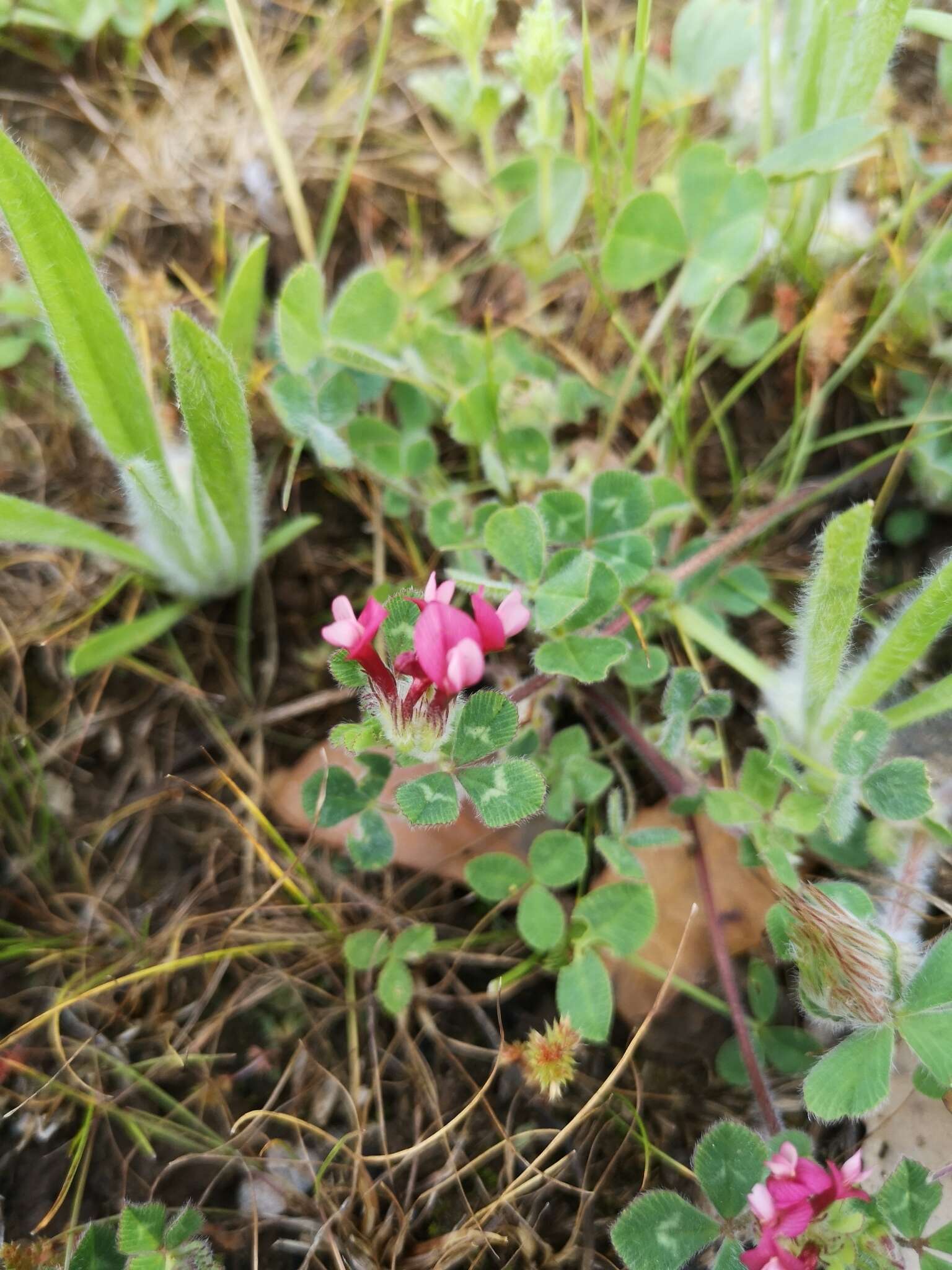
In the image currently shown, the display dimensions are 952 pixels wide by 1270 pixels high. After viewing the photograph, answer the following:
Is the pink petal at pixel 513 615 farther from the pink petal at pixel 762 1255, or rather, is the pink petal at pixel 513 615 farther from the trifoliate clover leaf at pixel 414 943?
the pink petal at pixel 762 1255

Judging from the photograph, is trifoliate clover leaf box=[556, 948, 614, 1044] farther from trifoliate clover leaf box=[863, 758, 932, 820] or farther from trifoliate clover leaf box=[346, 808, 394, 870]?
trifoliate clover leaf box=[863, 758, 932, 820]

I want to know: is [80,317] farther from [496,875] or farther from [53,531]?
[496,875]

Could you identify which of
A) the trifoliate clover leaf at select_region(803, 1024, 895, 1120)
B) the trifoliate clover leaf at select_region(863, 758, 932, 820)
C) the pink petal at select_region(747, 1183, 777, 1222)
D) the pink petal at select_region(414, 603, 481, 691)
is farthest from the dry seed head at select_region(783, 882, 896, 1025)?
the pink petal at select_region(414, 603, 481, 691)

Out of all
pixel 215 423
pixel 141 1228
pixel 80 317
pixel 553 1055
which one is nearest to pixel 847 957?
pixel 553 1055

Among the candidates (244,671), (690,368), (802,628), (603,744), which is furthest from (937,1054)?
(244,671)

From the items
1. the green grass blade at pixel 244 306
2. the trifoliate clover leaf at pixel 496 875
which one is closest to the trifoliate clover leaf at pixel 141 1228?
the trifoliate clover leaf at pixel 496 875
